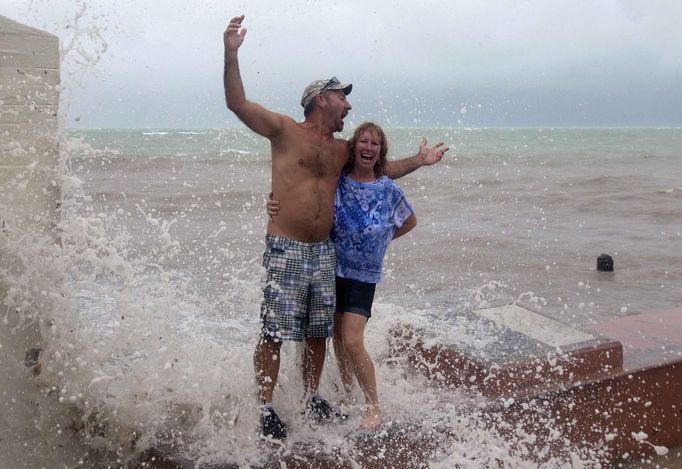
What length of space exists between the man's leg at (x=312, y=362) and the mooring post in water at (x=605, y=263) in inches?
221

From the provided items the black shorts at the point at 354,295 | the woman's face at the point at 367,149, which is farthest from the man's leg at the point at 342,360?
the woman's face at the point at 367,149

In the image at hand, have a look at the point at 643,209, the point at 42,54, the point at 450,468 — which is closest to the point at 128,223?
the point at 42,54

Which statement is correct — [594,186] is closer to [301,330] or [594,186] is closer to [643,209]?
[643,209]

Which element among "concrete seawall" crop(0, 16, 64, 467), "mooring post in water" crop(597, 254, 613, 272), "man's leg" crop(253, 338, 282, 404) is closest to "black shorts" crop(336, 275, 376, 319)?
"man's leg" crop(253, 338, 282, 404)

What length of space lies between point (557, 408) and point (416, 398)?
71cm

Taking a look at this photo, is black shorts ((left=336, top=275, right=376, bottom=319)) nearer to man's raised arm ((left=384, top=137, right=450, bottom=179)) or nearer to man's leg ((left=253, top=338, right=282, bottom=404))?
man's leg ((left=253, top=338, right=282, bottom=404))

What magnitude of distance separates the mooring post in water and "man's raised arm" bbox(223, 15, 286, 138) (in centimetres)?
606

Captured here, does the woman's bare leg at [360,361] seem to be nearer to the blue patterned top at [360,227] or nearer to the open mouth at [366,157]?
the blue patterned top at [360,227]

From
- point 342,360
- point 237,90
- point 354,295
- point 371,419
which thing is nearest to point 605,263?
point 342,360

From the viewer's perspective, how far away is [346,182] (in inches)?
141

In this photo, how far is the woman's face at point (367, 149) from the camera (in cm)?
351

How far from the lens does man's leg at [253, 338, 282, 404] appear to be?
338 cm

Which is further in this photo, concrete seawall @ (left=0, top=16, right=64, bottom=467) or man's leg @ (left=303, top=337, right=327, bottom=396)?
man's leg @ (left=303, top=337, right=327, bottom=396)

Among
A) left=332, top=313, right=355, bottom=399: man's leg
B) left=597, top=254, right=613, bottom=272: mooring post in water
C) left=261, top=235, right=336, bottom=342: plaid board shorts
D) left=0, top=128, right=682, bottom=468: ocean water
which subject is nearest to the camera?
left=0, top=128, right=682, bottom=468: ocean water
